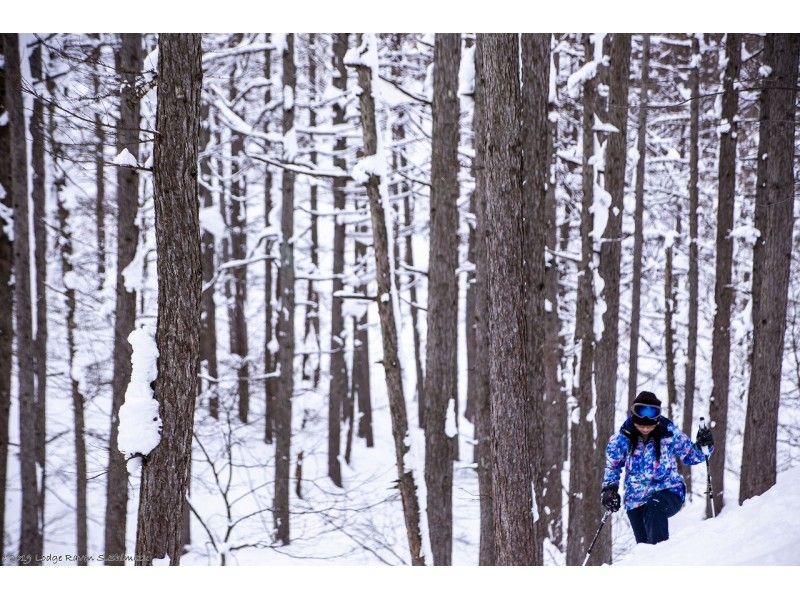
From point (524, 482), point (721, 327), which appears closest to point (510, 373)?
point (524, 482)

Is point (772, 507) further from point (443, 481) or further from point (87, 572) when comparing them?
point (87, 572)

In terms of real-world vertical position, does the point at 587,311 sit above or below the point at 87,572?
above

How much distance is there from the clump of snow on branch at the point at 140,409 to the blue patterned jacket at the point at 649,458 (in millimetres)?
3719

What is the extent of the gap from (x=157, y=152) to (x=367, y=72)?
2.85 metres

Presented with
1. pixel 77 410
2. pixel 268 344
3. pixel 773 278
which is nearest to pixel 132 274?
pixel 77 410

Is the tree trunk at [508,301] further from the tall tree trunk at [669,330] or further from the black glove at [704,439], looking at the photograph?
the tall tree trunk at [669,330]

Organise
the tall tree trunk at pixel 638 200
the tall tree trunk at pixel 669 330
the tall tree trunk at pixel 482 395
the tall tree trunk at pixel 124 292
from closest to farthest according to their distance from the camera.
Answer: the tall tree trunk at pixel 482 395 < the tall tree trunk at pixel 124 292 < the tall tree trunk at pixel 638 200 < the tall tree trunk at pixel 669 330

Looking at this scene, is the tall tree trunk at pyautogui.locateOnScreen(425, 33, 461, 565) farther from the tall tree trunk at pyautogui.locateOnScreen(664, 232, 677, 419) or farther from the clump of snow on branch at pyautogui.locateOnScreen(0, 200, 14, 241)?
the tall tree trunk at pyautogui.locateOnScreen(664, 232, 677, 419)

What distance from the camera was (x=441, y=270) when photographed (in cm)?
696

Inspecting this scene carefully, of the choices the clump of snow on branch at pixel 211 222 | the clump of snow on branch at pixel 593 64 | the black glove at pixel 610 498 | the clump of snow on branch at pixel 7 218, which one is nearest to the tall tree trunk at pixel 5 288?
the clump of snow on branch at pixel 7 218

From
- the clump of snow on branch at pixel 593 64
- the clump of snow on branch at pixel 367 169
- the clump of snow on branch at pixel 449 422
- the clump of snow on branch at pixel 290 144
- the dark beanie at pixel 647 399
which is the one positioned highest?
the clump of snow on branch at pixel 593 64

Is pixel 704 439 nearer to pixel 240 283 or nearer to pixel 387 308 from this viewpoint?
pixel 387 308

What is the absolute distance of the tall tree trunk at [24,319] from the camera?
21.2 ft

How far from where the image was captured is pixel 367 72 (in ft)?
20.7
